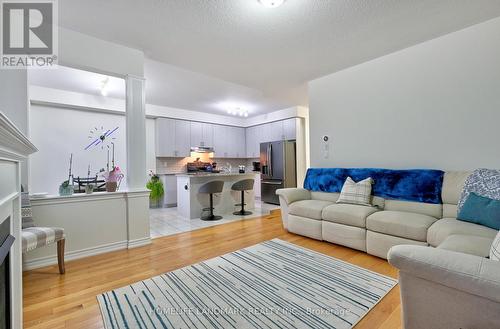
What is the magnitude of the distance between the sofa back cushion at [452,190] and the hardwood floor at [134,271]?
93 cm

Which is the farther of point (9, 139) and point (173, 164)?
point (173, 164)

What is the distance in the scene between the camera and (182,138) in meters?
6.23

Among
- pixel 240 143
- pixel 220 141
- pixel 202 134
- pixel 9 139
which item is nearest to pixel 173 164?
pixel 202 134

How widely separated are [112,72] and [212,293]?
2.88 metres

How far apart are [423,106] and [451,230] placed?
5.72ft

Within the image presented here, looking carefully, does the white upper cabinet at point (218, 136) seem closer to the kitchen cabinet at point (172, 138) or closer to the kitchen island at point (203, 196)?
the kitchen cabinet at point (172, 138)

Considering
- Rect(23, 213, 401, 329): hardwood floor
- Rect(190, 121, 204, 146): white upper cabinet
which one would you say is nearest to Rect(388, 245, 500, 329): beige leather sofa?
Rect(23, 213, 401, 329): hardwood floor

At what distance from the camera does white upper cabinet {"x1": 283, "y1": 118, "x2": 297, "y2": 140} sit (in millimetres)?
6198

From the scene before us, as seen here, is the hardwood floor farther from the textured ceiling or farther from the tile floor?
the textured ceiling

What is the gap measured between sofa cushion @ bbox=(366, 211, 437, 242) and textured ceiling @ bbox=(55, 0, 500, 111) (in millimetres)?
2188

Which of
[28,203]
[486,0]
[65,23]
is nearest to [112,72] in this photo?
[65,23]

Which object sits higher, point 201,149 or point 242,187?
point 201,149

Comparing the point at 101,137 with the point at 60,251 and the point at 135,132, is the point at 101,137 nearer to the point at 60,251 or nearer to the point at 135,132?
the point at 135,132

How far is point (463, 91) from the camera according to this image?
2645 millimetres
